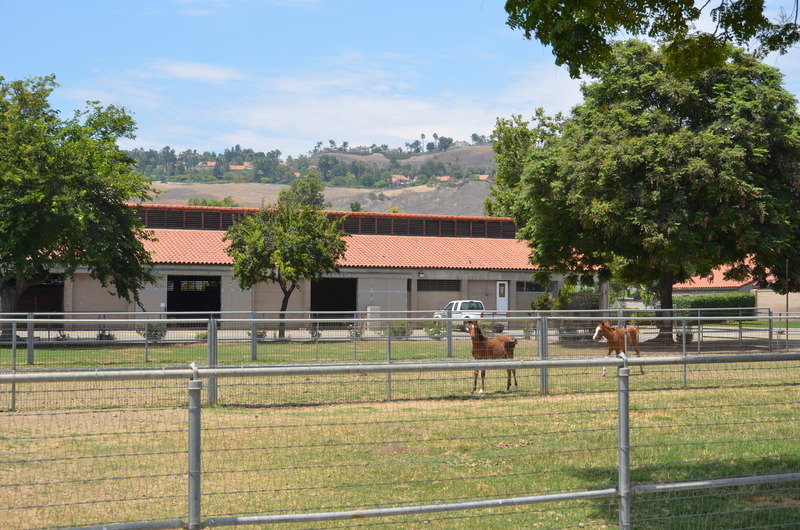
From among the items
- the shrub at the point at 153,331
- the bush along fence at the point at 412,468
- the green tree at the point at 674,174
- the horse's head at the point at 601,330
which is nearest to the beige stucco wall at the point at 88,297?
the green tree at the point at 674,174

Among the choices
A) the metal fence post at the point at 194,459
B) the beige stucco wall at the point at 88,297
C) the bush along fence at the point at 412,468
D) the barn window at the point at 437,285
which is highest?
the barn window at the point at 437,285

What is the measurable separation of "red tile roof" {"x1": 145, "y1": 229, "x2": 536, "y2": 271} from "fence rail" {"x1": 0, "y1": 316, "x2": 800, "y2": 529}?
3119 cm

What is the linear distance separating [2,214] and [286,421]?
76.3ft

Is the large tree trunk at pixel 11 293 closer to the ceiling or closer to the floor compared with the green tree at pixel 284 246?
closer to the floor

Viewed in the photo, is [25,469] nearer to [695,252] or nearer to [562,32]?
[562,32]

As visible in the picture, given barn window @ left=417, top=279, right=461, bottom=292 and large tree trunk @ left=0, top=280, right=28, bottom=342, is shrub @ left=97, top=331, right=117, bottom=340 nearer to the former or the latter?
large tree trunk @ left=0, top=280, right=28, bottom=342

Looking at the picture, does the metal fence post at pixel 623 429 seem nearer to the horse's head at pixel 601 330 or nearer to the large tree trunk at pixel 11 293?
the horse's head at pixel 601 330

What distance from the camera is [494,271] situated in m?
50.2

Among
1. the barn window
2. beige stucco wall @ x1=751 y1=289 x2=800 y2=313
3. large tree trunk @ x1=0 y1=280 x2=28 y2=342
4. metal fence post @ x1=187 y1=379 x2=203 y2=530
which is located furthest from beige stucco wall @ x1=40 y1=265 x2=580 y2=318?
metal fence post @ x1=187 y1=379 x2=203 y2=530

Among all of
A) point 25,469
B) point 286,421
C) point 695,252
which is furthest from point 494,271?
point 25,469

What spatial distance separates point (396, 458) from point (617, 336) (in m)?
9.47

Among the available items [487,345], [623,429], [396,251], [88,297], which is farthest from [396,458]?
[396,251]

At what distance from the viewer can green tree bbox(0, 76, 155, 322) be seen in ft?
104

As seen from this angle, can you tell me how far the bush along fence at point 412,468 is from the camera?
215 inches
